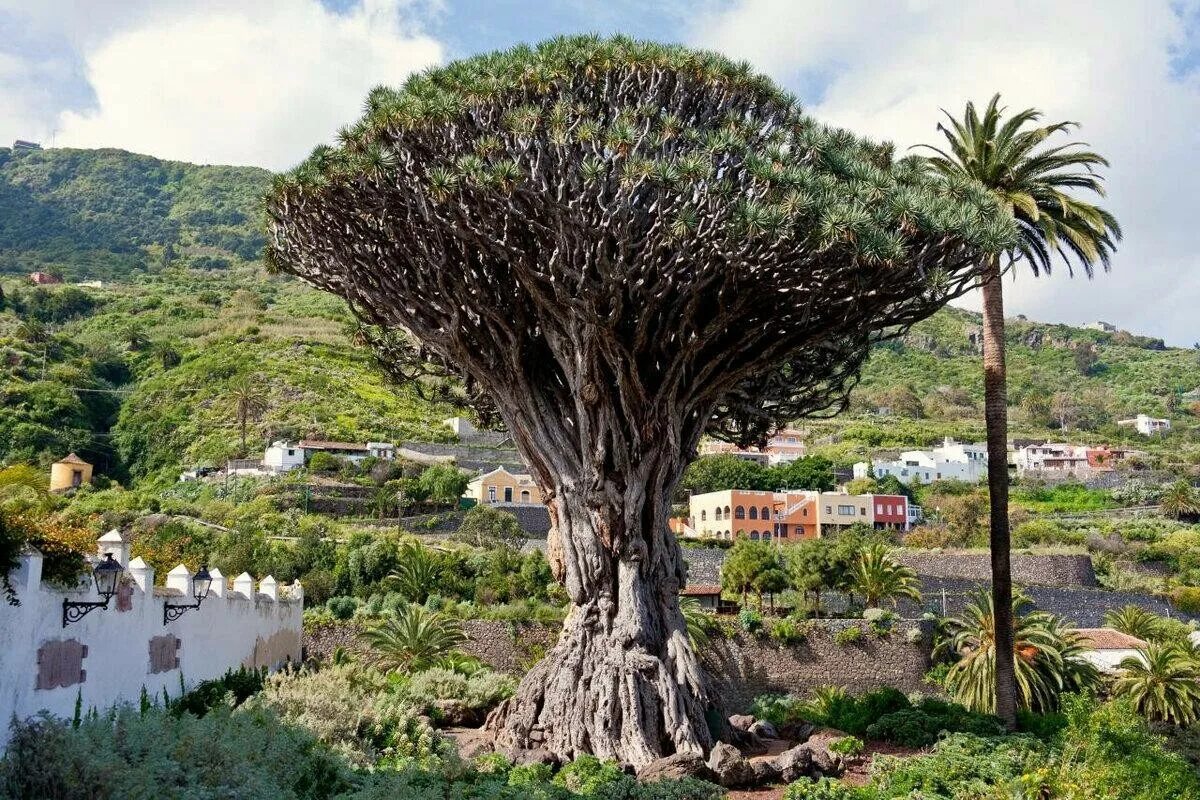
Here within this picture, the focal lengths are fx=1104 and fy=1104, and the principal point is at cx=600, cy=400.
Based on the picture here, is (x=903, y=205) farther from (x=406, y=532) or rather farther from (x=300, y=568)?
(x=406, y=532)

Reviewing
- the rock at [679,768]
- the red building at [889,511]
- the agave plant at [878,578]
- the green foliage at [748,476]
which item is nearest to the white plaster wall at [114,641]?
the rock at [679,768]

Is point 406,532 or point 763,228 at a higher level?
point 763,228

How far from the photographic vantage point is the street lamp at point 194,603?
545 inches

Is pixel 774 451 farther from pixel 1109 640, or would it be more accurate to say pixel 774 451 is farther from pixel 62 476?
pixel 1109 640

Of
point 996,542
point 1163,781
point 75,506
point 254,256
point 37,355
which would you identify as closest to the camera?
point 1163,781

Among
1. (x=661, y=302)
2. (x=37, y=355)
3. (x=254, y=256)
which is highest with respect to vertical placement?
(x=254, y=256)

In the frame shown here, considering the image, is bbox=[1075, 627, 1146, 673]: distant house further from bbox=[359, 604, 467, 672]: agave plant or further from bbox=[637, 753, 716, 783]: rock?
bbox=[637, 753, 716, 783]: rock

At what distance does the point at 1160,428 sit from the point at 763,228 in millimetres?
96912

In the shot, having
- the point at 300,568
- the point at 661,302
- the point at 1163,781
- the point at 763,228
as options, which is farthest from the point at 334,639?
the point at 1163,781

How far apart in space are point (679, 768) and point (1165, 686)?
18345 mm

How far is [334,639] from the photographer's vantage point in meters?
28.5

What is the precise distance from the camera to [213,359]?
7538cm

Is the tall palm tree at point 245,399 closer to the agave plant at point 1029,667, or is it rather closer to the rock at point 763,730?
the agave plant at point 1029,667

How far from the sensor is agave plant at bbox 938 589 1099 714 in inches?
988
